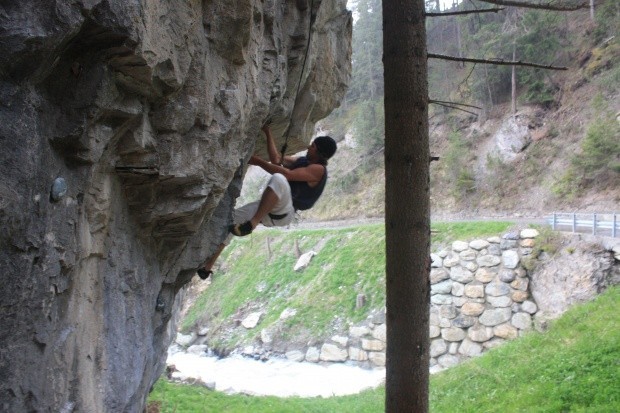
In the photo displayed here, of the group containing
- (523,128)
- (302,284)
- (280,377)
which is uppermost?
(523,128)

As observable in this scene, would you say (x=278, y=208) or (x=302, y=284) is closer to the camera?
(x=278, y=208)

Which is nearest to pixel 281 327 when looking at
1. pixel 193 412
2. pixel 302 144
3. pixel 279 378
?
pixel 279 378

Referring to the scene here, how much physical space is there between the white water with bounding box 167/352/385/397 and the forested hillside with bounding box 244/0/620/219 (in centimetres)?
1581

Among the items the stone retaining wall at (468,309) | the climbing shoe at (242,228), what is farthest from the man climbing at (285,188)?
the stone retaining wall at (468,309)

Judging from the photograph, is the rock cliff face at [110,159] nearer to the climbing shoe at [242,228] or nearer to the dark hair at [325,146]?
the climbing shoe at [242,228]

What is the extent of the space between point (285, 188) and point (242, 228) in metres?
0.81

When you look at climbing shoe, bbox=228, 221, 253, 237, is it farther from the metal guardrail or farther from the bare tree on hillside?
the metal guardrail

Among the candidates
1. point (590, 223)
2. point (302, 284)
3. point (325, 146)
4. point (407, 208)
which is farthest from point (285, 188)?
point (302, 284)

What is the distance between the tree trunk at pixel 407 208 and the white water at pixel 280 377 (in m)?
13.4

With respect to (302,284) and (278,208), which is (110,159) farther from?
(302,284)

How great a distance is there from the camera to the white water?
18.3 meters

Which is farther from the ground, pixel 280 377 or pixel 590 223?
pixel 590 223

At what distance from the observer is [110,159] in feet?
13.2

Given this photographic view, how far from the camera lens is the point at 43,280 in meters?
3.18
